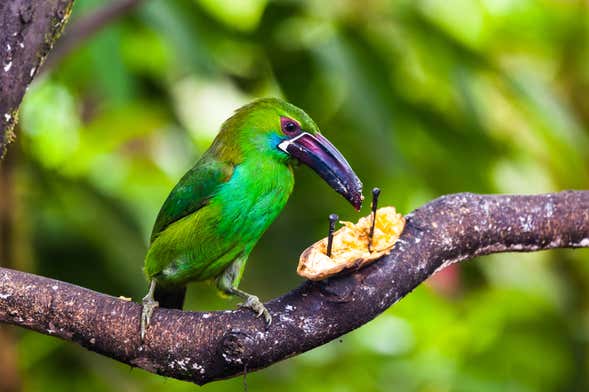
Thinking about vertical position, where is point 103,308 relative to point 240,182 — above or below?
below

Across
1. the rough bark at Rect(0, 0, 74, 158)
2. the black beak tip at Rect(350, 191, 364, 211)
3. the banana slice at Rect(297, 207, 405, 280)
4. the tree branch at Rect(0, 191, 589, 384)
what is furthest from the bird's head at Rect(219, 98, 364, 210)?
the rough bark at Rect(0, 0, 74, 158)

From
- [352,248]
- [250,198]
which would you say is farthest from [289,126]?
[352,248]

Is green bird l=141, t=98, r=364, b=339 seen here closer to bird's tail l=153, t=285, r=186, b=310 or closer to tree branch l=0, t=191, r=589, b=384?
bird's tail l=153, t=285, r=186, b=310

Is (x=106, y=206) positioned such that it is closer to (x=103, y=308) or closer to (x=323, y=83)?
(x=323, y=83)

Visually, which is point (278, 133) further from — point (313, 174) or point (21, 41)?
point (313, 174)

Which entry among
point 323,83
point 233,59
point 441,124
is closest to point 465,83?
point 441,124

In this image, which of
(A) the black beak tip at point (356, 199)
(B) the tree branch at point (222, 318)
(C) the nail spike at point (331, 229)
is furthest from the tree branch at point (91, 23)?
(C) the nail spike at point (331, 229)
